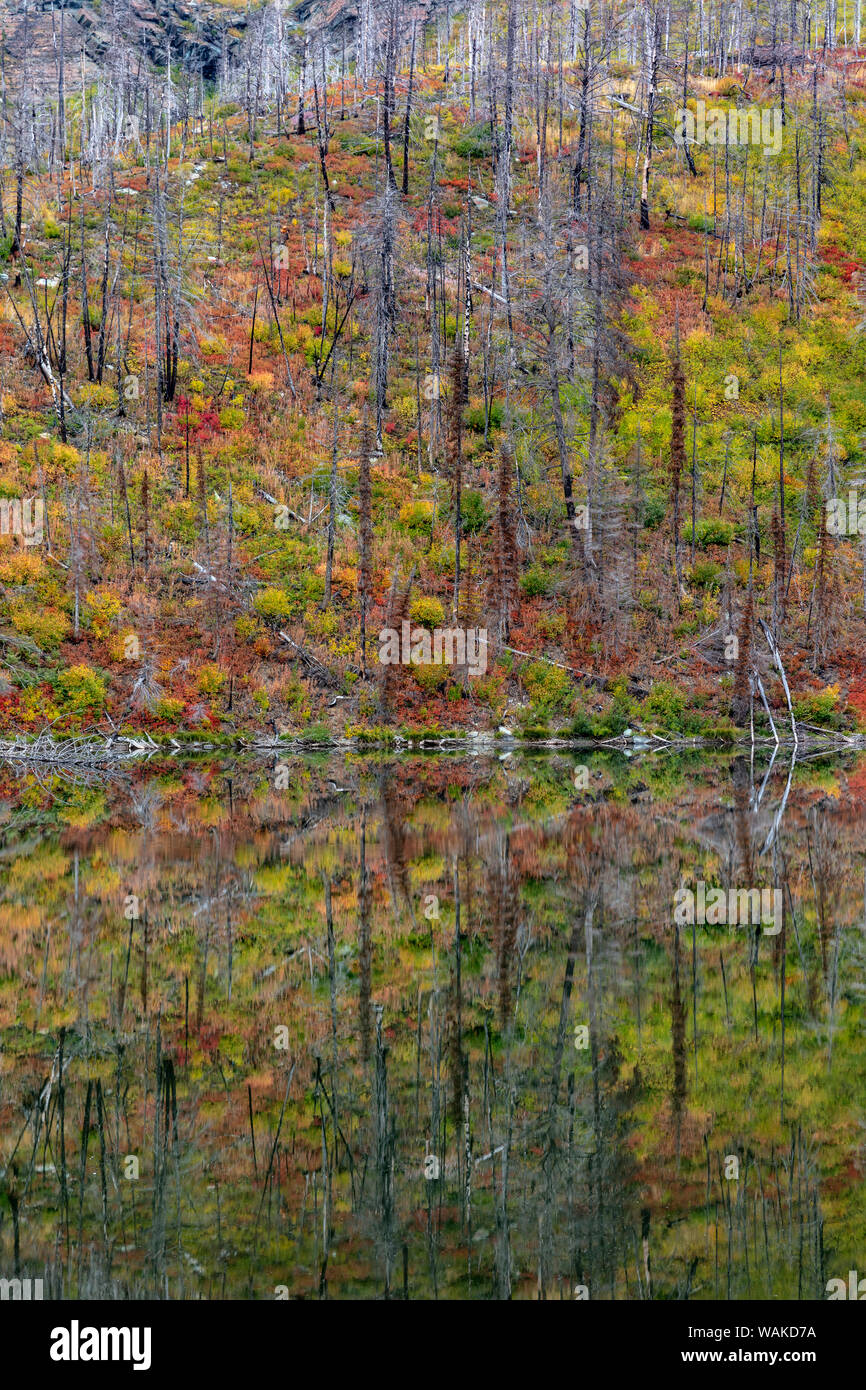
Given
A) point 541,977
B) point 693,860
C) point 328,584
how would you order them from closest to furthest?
point 541,977 → point 693,860 → point 328,584

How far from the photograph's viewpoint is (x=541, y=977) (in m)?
11.7

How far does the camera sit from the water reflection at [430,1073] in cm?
662

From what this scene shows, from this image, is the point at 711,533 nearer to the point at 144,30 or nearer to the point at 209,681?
the point at 209,681

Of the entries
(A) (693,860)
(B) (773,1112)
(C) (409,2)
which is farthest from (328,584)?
(C) (409,2)

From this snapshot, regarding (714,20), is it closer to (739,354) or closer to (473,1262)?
(739,354)

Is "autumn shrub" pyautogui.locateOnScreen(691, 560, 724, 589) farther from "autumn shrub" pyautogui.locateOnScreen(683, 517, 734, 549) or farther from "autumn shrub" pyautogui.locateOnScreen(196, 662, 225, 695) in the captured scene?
"autumn shrub" pyautogui.locateOnScreen(196, 662, 225, 695)

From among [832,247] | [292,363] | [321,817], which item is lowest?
[321,817]

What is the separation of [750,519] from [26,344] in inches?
1169

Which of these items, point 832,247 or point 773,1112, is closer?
point 773,1112
